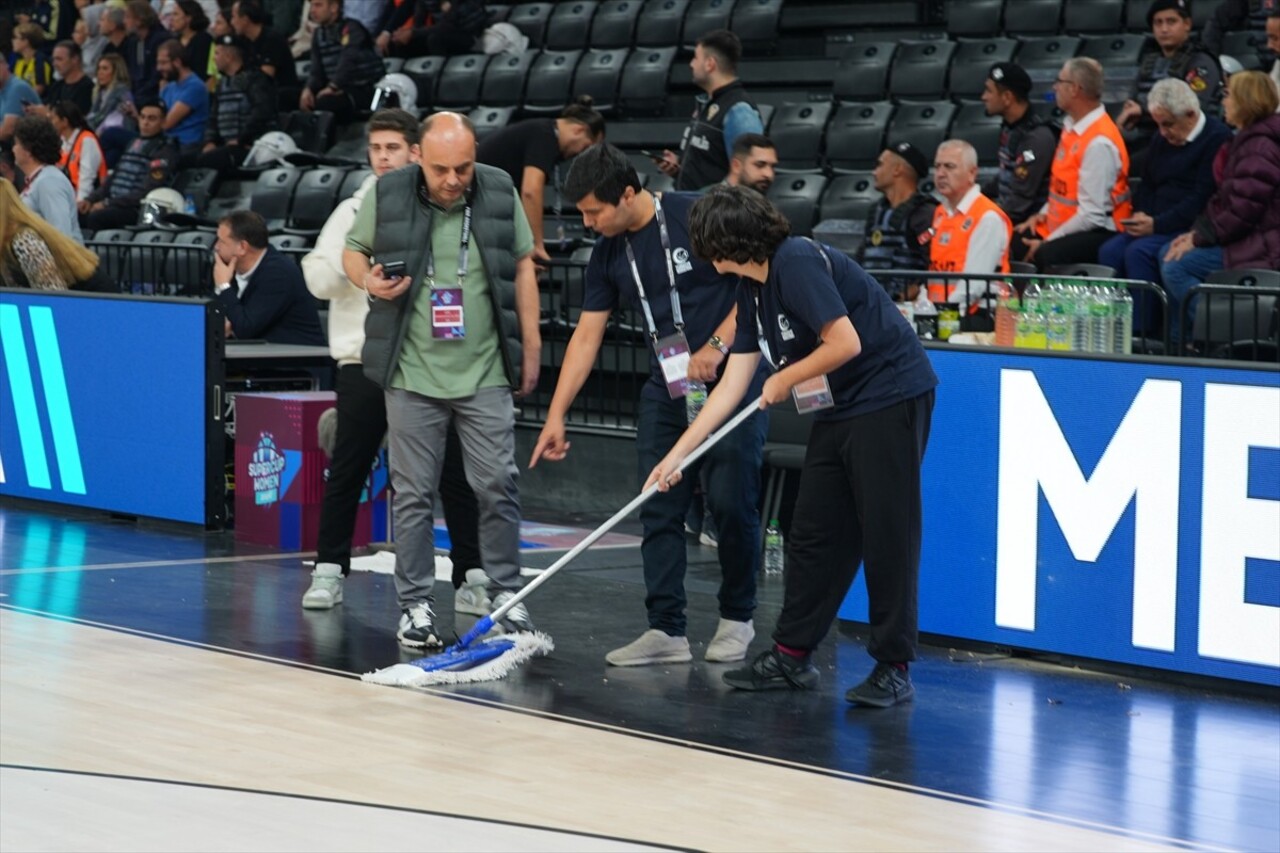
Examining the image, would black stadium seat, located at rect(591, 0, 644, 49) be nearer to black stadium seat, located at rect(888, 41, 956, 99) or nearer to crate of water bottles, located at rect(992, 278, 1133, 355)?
black stadium seat, located at rect(888, 41, 956, 99)

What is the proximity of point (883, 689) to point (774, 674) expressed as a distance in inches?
15.0

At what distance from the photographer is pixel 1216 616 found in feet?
20.8

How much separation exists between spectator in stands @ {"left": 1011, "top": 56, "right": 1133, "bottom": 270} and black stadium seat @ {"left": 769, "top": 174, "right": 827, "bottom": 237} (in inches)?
84.5

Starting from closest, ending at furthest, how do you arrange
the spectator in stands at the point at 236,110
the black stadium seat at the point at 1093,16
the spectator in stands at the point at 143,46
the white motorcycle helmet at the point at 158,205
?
the black stadium seat at the point at 1093,16, the white motorcycle helmet at the point at 158,205, the spectator in stands at the point at 236,110, the spectator in stands at the point at 143,46

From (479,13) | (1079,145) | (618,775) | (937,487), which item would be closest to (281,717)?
(618,775)

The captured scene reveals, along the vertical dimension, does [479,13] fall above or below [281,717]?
above

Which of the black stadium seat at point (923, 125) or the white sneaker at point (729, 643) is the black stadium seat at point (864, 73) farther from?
the white sneaker at point (729, 643)

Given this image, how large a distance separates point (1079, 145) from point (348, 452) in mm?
4345

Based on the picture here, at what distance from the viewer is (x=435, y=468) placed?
271 inches

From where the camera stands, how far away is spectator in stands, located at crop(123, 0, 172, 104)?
17.7 metres

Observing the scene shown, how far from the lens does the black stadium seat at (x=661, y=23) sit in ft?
48.6

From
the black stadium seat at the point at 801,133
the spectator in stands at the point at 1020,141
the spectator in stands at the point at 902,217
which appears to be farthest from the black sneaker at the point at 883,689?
the black stadium seat at the point at 801,133

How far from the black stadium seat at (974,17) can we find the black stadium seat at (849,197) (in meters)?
1.77

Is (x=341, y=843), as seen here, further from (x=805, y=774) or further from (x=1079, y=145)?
(x=1079, y=145)
